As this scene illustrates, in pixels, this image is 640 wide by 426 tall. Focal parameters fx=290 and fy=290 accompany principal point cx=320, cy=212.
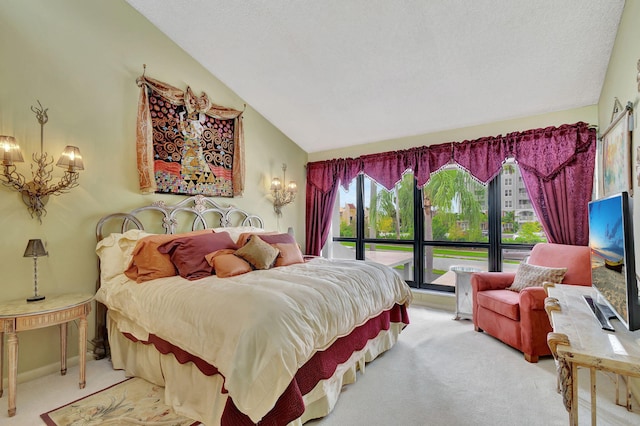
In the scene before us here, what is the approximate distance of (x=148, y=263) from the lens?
2469mm

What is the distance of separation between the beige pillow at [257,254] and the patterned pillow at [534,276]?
2.57 meters

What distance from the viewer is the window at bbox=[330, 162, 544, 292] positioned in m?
3.75

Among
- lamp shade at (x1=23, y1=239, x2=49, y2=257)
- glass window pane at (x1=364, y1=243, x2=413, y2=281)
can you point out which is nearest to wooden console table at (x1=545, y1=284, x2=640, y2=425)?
glass window pane at (x1=364, y1=243, x2=413, y2=281)

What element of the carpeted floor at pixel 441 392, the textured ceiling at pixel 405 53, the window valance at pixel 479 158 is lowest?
the carpeted floor at pixel 441 392

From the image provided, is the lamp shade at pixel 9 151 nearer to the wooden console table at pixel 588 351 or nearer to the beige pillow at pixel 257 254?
the beige pillow at pixel 257 254

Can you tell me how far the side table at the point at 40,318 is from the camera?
1.89 meters

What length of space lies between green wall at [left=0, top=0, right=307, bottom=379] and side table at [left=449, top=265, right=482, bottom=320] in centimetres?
356

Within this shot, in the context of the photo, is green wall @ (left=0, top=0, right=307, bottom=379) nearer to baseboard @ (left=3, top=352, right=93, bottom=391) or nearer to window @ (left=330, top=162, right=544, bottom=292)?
baseboard @ (left=3, top=352, right=93, bottom=391)

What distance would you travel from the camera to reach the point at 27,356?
2.32 meters

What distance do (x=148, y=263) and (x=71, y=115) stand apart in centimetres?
152

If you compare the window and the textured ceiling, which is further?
the window

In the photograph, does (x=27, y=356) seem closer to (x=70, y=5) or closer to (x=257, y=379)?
(x=257, y=379)

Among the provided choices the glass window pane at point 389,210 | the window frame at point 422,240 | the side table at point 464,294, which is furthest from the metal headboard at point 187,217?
the side table at point 464,294

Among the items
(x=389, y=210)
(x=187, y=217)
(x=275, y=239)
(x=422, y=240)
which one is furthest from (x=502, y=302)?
(x=187, y=217)
